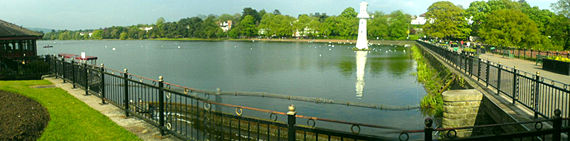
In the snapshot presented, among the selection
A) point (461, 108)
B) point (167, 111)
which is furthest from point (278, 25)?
point (167, 111)

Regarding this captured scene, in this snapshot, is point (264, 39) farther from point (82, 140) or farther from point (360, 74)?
point (82, 140)

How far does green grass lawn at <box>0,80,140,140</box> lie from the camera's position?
8.62 m

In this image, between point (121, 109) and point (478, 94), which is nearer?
point (121, 109)

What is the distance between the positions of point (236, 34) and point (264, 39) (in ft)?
54.8

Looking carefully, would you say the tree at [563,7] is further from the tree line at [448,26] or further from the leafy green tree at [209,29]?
the leafy green tree at [209,29]

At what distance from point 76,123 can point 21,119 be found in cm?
130

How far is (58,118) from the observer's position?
33.0 ft

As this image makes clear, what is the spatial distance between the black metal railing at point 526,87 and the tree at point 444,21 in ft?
203

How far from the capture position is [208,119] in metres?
16.8

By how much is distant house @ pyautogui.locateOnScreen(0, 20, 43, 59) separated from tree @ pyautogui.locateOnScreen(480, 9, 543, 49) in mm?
42626

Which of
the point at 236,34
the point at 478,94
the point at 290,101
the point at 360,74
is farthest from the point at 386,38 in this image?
the point at 478,94

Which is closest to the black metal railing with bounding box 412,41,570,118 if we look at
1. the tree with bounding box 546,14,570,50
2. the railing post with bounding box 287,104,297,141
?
the railing post with bounding box 287,104,297,141

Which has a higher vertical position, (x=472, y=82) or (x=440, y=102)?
(x=472, y=82)

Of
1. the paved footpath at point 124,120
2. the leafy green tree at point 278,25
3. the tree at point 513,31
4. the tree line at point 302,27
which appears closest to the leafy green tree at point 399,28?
the tree line at point 302,27
